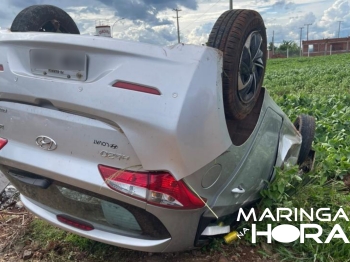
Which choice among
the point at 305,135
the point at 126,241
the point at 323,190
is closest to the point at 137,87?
the point at 126,241

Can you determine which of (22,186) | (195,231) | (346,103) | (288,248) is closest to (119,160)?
(195,231)

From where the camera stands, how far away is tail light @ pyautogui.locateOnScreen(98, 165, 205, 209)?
83.1 inches

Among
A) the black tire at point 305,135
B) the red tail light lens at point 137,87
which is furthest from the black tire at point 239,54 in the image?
the black tire at point 305,135

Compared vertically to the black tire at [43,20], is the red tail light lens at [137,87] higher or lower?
lower

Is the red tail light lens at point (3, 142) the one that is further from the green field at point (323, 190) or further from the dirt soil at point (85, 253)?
the green field at point (323, 190)

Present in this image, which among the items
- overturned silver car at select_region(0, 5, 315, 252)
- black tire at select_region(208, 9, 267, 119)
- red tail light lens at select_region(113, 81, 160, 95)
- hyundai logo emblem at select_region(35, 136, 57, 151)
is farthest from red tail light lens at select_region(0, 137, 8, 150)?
black tire at select_region(208, 9, 267, 119)

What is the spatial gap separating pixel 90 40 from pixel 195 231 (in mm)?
1324

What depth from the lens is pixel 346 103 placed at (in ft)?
24.1

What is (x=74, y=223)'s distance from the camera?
2594mm

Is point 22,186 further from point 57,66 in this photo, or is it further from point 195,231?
point 195,231

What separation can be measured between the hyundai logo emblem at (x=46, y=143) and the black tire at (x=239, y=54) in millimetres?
1079

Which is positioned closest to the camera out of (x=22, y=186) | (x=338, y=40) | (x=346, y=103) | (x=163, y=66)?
(x=163, y=66)

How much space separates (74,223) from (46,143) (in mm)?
625

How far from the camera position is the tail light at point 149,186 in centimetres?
211
